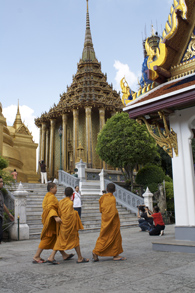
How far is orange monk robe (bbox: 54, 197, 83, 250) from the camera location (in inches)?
201

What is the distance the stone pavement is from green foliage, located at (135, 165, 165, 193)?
13.4 m

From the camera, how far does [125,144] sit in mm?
18484

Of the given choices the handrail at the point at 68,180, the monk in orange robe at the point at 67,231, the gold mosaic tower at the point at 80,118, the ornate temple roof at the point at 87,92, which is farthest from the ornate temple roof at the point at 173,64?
the ornate temple roof at the point at 87,92

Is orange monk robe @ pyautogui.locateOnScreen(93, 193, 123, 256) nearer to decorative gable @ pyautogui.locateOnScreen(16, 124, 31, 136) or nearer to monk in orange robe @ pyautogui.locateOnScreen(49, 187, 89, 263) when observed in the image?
monk in orange robe @ pyautogui.locateOnScreen(49, 187, 89, 263)

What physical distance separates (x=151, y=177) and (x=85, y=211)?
271 inches

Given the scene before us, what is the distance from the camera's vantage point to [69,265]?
505 cm

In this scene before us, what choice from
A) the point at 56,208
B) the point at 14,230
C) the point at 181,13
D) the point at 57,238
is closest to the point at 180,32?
the point at 181,13

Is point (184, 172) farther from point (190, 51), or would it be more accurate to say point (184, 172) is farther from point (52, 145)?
point (52, 145)

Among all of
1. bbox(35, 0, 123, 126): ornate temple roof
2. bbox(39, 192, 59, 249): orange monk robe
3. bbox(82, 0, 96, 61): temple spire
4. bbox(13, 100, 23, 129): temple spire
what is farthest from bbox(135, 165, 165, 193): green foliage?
bbox(82, 0, 96, 61): temple spire

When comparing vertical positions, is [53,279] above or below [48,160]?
below

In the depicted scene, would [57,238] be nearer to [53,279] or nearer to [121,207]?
[53,279]

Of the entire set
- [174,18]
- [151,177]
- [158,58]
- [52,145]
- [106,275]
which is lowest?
[106,275]

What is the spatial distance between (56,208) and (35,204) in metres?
8.26

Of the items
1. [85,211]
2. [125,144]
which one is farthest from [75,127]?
[85,211]
